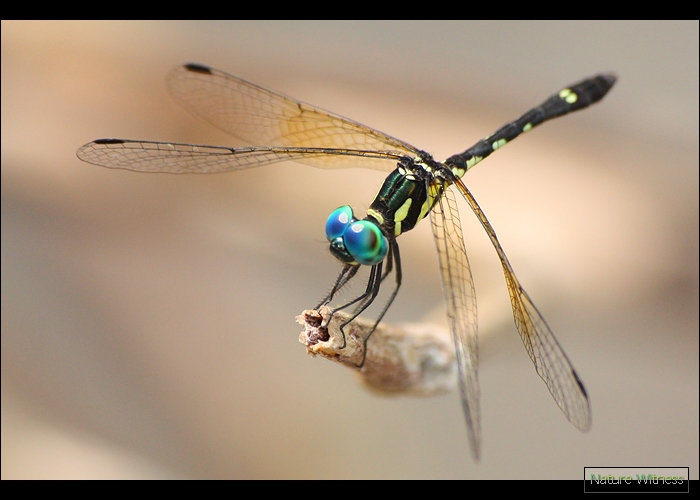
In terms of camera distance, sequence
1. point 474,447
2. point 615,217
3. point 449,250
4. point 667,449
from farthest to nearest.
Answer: point 667,449
point 615,217
point 449,250
point 474,447

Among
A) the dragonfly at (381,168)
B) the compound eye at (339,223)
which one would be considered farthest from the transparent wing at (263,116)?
the compound eye at (339,223)

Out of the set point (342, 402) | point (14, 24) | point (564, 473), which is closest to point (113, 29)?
point (14, 24)

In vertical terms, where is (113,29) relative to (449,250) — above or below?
above

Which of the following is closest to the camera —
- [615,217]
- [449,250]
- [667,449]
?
[449,250]

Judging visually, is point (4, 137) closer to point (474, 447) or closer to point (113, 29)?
point (113, 29)

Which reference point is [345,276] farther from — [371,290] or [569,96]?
[569,96]

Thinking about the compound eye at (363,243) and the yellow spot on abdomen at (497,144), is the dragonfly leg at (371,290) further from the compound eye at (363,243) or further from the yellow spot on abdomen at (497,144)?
the yellow spot on abdomen at (497,144)
